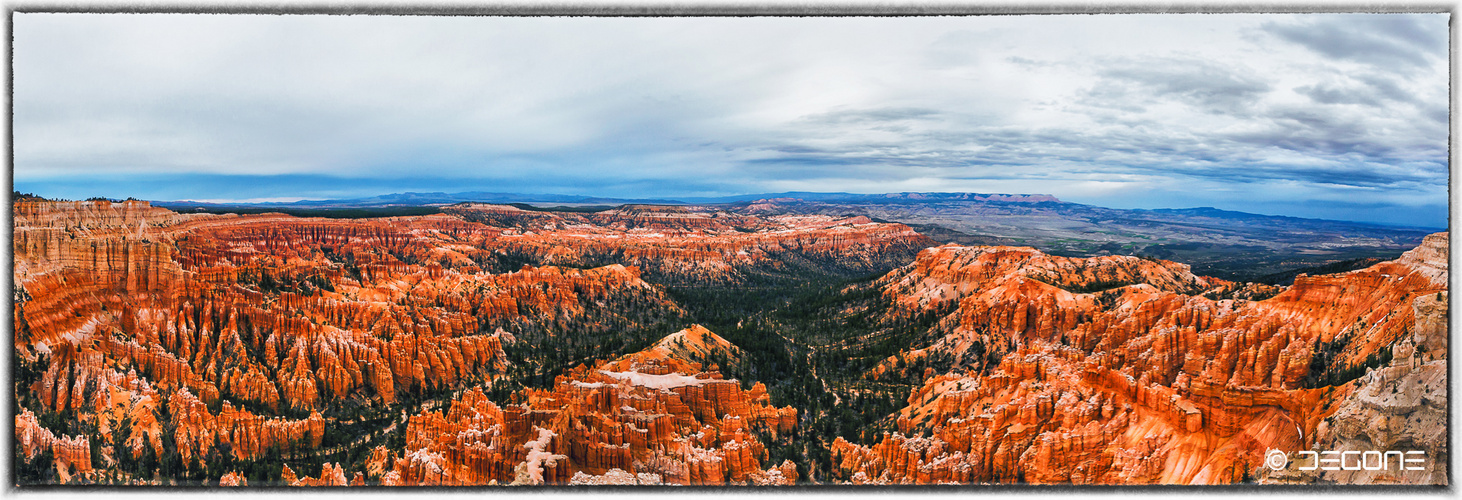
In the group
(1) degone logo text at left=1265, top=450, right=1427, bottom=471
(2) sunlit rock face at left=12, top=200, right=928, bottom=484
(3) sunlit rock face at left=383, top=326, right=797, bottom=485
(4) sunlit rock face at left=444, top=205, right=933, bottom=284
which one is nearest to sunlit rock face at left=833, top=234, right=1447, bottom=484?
(1) degone logo text at left=1265, top=450, right=1427, bottom=471

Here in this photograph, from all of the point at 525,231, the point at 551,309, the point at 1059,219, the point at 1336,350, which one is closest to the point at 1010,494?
the point at 1336,350

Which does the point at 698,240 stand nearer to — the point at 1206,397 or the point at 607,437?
the point at 607,437

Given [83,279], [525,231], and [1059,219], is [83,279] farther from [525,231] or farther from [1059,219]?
[525,231]

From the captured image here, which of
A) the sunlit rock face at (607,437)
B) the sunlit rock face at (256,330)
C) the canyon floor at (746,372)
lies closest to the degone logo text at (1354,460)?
the canyon floor at (746,372)

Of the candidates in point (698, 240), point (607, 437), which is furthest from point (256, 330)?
point (698, 240)

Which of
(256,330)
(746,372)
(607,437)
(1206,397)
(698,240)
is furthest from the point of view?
(698,240)
